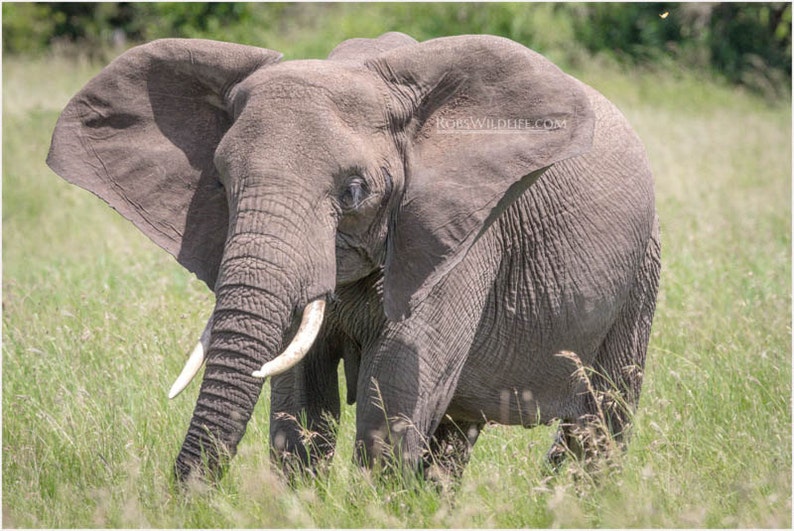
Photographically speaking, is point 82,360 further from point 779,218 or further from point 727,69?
point 727,69

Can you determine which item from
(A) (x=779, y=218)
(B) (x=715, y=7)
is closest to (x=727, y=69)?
(B) (x=715, y=7)

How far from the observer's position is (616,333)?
5090 mm

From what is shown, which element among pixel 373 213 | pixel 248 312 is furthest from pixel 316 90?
pixel 248 312

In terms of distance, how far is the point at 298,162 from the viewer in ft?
11.3

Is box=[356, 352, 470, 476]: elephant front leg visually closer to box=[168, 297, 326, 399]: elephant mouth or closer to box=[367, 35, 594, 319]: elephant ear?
box=[367, 35, 594, 319]: elephant ear

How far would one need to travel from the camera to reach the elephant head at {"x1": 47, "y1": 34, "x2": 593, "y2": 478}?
340 centimetres

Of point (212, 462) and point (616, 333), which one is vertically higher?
point (212, 462)

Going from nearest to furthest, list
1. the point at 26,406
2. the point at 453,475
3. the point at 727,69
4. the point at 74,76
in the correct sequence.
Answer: the point at 453,475, the point at 26,406, the point at 74,76, the point at 727,69

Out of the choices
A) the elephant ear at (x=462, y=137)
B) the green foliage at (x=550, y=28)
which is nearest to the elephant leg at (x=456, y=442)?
the elephant ear at (x=462, y=137)

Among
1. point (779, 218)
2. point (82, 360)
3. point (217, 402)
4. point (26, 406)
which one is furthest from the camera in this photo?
point (779, 218)

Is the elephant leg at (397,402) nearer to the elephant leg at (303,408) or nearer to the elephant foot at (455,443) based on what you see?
the elephant leg at (303,408)

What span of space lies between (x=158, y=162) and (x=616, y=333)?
2098 millimetres

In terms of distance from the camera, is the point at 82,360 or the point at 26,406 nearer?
the point at 26,406

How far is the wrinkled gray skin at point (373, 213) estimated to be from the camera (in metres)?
A: 3.44
